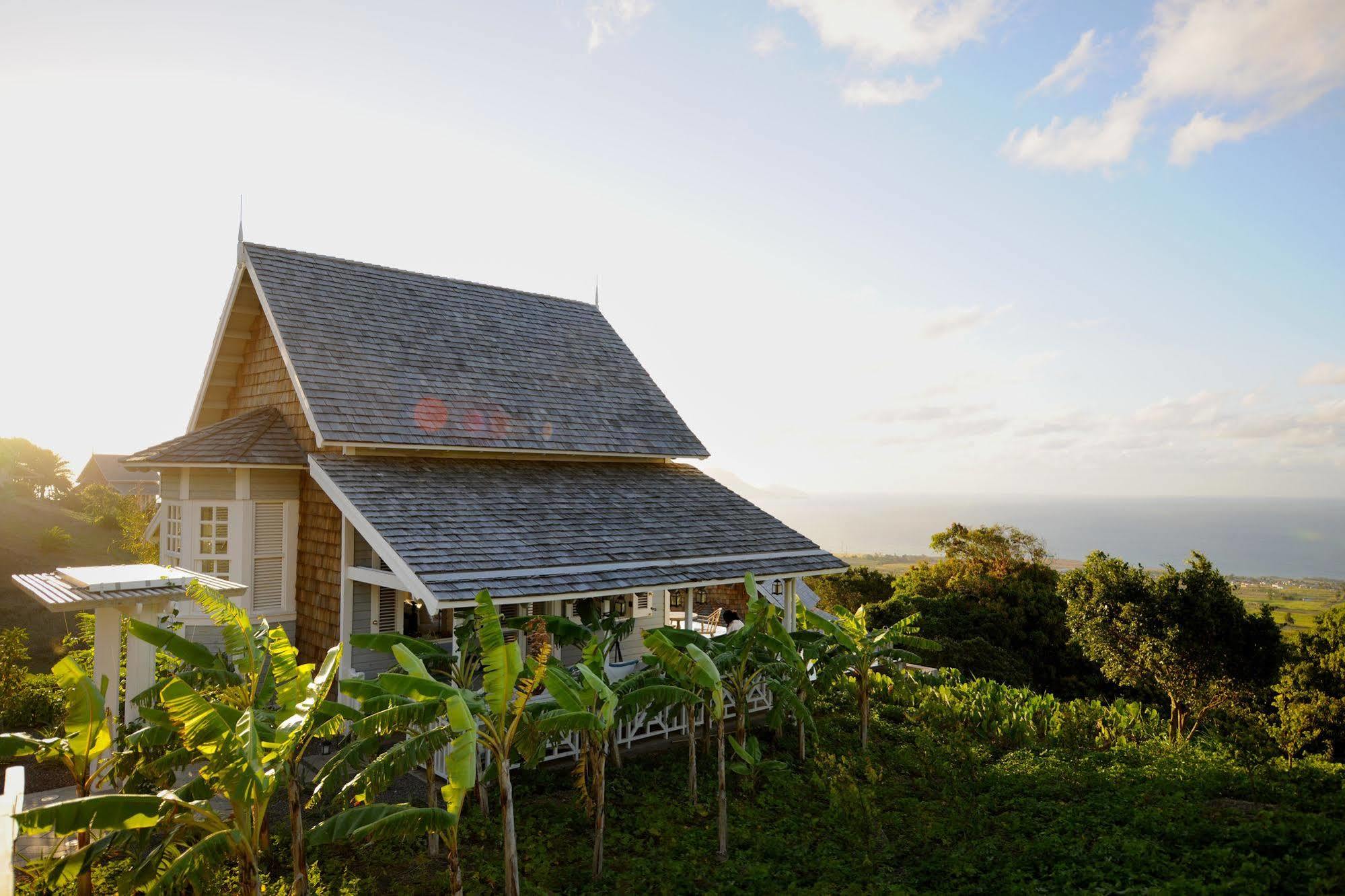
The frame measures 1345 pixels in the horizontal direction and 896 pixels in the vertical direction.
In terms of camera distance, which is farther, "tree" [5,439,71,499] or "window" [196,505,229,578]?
"tree" [5,439,71,499]

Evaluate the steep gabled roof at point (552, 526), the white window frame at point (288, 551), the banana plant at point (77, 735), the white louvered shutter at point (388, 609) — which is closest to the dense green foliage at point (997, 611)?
the steep gabled roof at point (552, 526)

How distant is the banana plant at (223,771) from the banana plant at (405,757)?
1.27 feet

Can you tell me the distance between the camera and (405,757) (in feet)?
23.5

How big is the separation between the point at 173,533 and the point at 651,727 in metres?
9.54

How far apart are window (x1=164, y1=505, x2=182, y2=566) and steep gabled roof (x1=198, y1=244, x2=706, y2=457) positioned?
3.45 m

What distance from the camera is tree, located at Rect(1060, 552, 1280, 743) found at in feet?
47.6

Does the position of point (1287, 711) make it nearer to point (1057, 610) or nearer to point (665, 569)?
point (665, 569)

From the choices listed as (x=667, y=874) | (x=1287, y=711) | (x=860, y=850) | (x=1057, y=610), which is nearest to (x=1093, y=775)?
(x=860, y=850)

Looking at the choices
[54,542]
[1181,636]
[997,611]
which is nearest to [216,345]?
[1181,636]

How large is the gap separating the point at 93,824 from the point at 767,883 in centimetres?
633

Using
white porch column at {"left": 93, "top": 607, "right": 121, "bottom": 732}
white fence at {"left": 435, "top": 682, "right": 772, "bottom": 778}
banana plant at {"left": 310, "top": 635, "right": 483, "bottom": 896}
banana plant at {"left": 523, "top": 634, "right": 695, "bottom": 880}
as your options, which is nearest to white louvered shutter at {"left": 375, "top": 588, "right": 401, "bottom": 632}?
white fence at {"left": 435, "top": 682, "right": 772, "bottom": 778}

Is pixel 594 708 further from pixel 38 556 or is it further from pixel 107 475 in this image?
pixel 107 475

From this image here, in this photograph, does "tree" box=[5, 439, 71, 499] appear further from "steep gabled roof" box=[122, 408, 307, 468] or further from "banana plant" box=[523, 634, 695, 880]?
"banana plant" box=[523, 634, 695, 880]

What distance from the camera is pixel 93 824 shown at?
604 centimetres
